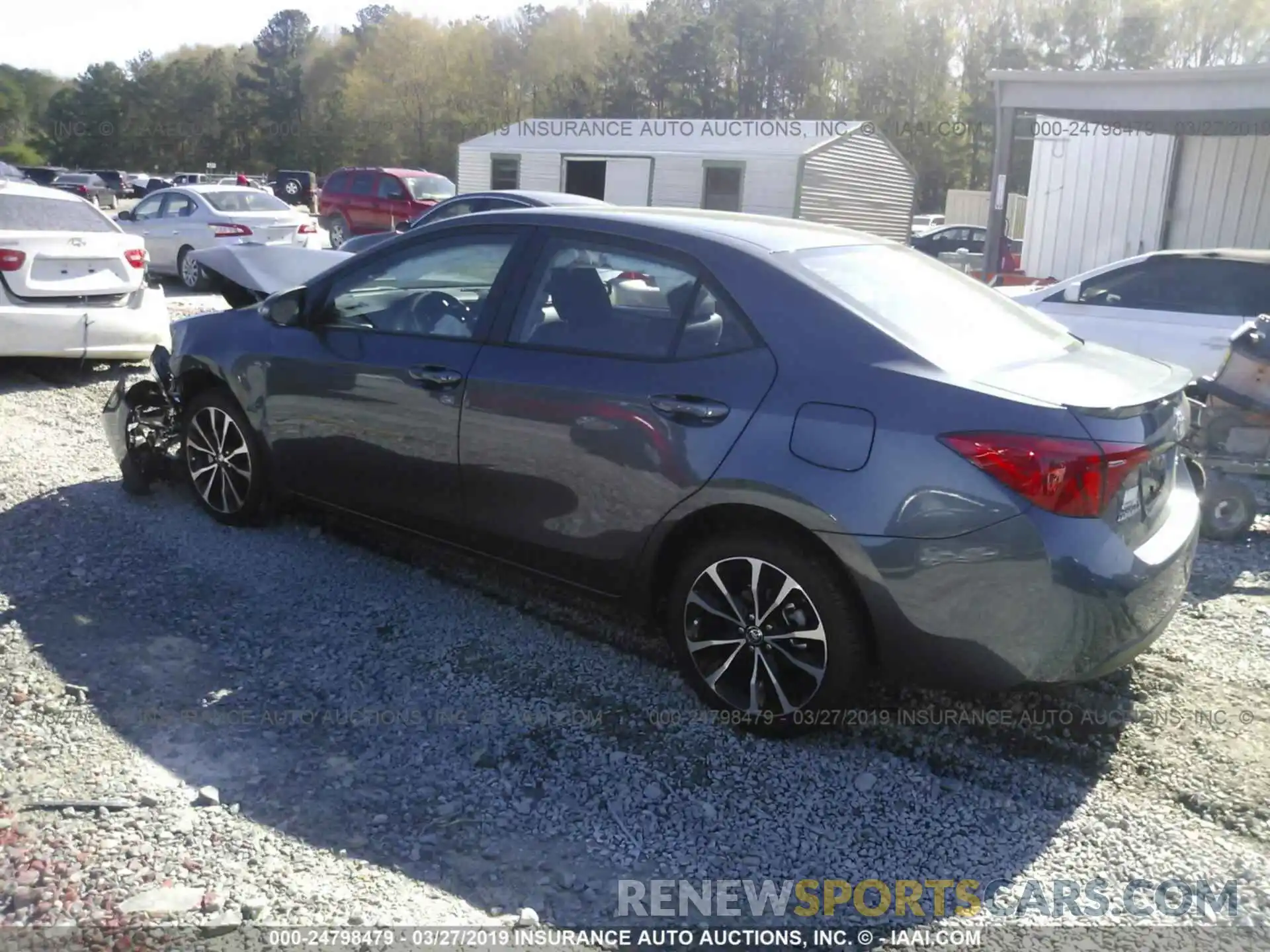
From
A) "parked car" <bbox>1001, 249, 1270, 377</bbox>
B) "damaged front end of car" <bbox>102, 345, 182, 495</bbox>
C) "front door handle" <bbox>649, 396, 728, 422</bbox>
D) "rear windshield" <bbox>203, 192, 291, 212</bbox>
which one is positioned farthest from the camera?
"rear windshield" <bbox>203, 192, 291, 212</bbox>

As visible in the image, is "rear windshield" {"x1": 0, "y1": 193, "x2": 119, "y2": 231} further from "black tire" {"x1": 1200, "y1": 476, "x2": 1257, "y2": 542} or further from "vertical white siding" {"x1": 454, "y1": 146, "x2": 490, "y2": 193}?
"vertical white siding" {"x1": 454, "y1": 146, "x2": 490, "y2": 193}

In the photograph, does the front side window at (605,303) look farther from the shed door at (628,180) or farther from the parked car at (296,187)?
the parked car at (296,187)

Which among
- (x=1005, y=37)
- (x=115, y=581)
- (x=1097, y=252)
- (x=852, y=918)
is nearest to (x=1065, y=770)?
(x=852, y=918)

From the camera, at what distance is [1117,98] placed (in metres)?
12.0

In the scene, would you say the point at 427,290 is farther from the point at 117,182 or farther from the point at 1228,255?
the point at 117,182

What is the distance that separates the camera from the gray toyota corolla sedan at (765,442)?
10.2ft

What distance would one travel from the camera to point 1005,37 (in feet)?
194

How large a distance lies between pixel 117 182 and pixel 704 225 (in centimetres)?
5457

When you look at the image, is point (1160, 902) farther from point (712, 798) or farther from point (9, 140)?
point (9, 140)

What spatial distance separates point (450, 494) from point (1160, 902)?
2.71 meters

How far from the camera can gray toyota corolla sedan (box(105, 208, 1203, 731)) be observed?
123 inches

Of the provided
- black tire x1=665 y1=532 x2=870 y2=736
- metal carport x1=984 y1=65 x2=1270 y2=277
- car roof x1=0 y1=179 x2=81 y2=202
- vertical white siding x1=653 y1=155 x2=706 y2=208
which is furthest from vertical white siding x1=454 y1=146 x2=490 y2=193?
black tire x1=665 y1=532 x2=870 y2=736

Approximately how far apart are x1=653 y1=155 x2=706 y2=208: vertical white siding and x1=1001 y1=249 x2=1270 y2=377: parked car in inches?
731

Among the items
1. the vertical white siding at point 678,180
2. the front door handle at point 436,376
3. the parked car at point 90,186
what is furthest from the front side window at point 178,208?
the parked car at point 90,186
